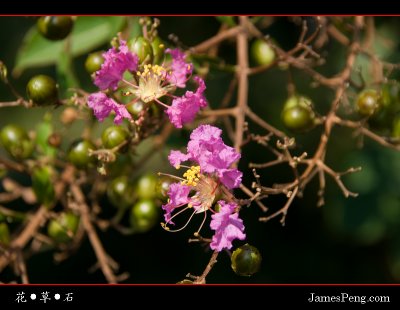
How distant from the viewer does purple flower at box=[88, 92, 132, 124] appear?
1861 millimetres

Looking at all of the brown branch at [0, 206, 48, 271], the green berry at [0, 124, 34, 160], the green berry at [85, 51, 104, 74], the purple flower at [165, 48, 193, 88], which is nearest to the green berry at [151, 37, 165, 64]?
the purple flower at [165, 48, 193, 88]

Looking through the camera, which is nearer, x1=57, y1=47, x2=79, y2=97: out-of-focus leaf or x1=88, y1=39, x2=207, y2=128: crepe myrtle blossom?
x1=88, y1=39, x2=207, y2=128: crepe myrtle blossom

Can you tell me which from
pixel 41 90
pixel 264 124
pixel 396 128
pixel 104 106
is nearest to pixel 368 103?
pixel 396 128

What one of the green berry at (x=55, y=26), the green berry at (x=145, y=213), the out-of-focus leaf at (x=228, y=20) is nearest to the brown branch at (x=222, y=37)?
the out-of-focus leaf at (x=228, y=20)

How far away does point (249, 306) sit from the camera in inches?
76.9

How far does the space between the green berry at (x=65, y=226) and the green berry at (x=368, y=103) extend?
95 cm

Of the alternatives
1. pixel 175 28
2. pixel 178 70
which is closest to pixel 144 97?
pixel 178 70

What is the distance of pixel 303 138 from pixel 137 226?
0.87 metres

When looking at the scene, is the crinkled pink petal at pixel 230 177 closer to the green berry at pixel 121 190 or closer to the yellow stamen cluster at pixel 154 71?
the yellow stamen cluster at pixel 154 71

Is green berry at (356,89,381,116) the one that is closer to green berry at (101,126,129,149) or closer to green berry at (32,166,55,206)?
green berry at (101,126,129,149)

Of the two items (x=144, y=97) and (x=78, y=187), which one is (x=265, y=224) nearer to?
(x=78, y=187)

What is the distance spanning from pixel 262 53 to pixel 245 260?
2.86 ft

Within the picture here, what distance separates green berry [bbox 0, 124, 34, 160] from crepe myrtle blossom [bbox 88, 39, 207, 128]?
0.43m

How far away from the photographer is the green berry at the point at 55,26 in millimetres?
2166
